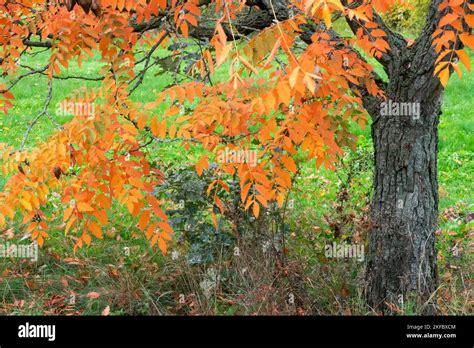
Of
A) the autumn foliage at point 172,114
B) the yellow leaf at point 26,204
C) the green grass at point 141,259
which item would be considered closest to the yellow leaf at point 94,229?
the autumn foliage at point 172,114

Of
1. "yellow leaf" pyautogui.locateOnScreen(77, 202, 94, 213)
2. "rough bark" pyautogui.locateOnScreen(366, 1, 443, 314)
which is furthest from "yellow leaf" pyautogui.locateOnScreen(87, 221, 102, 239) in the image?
"rough bark" pyautogui.locateOnScreen(366, 1, 443, 314)

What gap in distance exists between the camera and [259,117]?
12.4 feet

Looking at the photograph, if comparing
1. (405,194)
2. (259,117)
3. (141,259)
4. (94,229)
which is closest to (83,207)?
(94,229)

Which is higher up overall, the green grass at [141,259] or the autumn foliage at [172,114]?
the autumn foliage at [172,114]

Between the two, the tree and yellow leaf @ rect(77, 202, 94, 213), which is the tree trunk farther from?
yellow leaf @ rect(77, 202, 94, 213)

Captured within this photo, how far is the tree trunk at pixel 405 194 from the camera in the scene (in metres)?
4.51

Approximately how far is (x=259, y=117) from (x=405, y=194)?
139 cm

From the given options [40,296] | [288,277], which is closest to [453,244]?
[288,277]

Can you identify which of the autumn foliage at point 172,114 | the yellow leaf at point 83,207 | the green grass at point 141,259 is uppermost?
the autumn foliage at point 172,114

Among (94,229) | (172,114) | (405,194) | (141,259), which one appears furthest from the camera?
(141,259)

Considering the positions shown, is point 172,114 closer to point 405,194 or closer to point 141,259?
point 405,194

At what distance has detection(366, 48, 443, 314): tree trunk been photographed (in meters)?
4.51

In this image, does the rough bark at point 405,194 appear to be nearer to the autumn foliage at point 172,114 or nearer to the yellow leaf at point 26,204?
the autumn foliage at point 172,114

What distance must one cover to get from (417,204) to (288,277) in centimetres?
100
